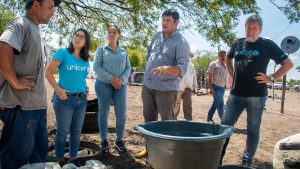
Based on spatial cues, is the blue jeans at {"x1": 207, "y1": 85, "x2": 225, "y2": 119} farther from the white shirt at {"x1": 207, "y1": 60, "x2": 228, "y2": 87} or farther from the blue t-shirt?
the blue t-shirt

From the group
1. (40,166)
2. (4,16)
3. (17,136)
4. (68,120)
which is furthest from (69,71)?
(4,16)

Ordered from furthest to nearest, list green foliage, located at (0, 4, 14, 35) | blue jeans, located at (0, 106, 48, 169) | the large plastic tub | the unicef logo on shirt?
green foliage, located at (0, 4, 14, 35)
the unicef logo on shirt
blue jeans, located at (0, 106, 48, 169)
the large plastic tub

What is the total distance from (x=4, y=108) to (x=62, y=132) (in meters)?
1.17

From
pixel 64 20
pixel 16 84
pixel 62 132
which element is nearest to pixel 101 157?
pixel 62 132

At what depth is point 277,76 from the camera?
14.5 ft

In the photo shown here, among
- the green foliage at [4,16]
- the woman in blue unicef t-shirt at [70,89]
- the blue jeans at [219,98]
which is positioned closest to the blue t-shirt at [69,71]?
the woman in blue unicef t-shirt at [70,89]

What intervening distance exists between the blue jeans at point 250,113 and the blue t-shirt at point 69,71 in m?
1.92

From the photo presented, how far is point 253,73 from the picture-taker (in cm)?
436

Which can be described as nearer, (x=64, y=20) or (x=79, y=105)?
(x=79, y=105)

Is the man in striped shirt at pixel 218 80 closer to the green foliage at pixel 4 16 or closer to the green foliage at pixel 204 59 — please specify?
the green foliage at pixel 4 16

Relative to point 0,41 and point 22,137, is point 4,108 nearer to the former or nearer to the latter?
point 22,137

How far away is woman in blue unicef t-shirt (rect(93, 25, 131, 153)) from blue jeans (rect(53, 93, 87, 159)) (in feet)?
2.32

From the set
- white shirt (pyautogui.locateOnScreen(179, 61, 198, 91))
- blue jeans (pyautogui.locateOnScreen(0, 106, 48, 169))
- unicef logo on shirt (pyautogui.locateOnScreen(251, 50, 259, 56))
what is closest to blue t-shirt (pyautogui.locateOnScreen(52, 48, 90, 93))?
blue jeans (pyautogui.locateOnScreen(0, 106, 48, 169))

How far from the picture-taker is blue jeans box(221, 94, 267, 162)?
4.37 m
